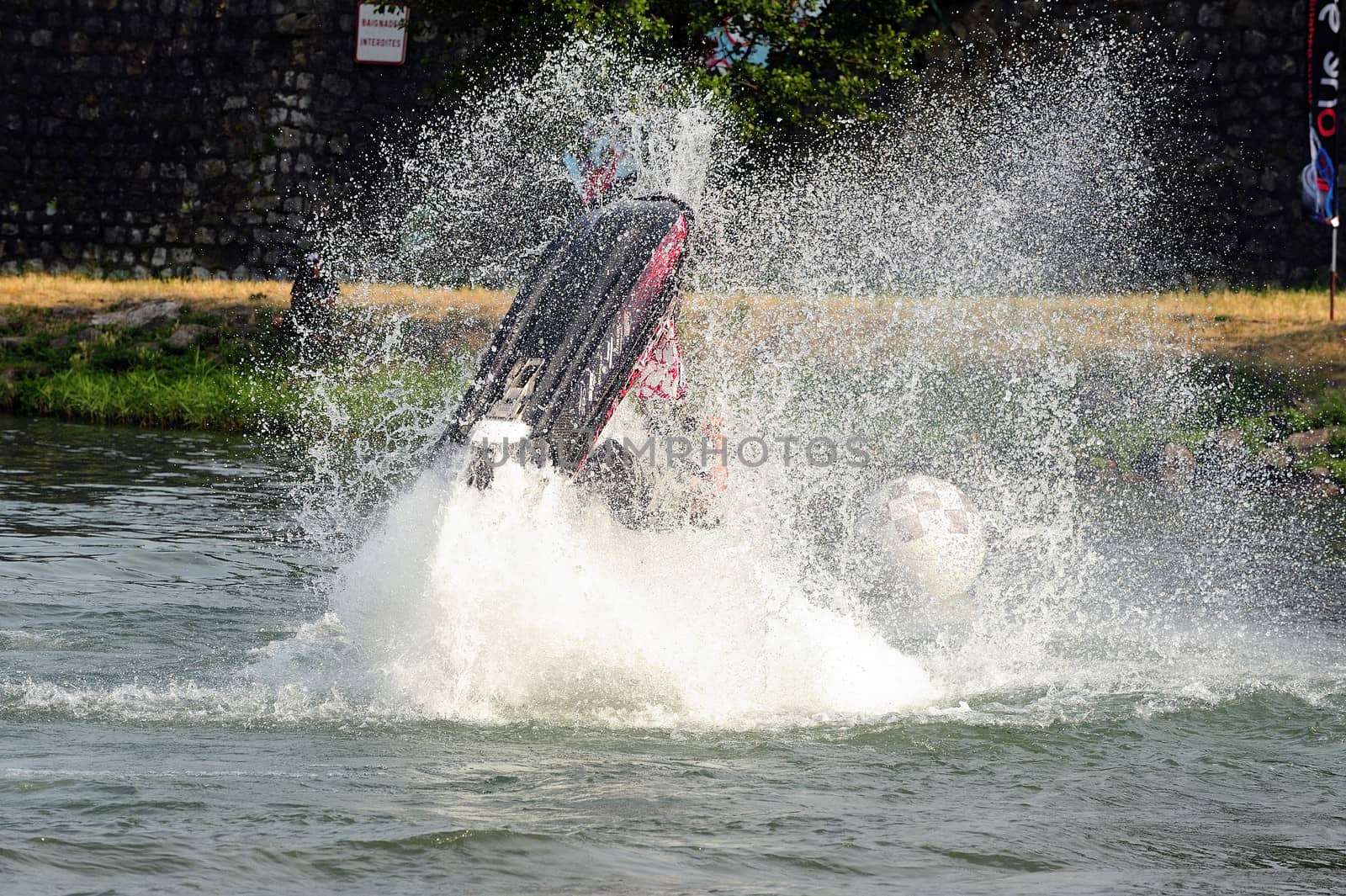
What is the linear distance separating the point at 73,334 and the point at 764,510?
12135 millimetres

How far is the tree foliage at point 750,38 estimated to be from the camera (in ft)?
47.7

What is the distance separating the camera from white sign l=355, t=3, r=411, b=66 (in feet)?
70.3

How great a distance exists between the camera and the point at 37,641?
6699 millimetres

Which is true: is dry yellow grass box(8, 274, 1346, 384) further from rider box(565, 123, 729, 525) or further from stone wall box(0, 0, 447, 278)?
rider box(565, 123, 729, 525)

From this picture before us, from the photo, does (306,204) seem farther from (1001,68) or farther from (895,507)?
(895,507)

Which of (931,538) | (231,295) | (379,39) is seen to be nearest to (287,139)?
(379,39)

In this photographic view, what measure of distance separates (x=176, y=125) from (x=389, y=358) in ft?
32.6

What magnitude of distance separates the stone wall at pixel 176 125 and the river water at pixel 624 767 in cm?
1508

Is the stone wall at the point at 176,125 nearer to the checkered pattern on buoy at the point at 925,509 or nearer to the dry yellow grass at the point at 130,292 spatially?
the dry yellow grass at the point at 130,292

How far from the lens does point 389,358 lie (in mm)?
14484

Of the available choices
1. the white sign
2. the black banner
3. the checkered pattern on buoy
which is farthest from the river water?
the white sign

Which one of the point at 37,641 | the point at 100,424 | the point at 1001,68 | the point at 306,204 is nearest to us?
the point at 37,641

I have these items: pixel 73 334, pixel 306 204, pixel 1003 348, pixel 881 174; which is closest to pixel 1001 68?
pixel 881 174

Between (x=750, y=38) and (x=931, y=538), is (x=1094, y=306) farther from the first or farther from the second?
(x=931, y=538)
